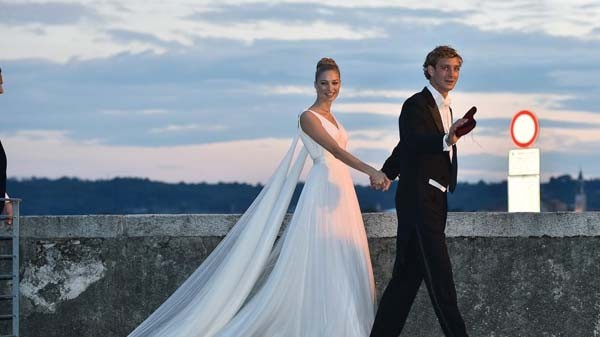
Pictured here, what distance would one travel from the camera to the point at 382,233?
30.0 feet

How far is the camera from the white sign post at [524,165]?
17062 mm

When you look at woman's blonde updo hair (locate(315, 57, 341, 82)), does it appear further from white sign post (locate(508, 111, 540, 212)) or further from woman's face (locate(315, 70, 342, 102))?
white sign post (locate(508, 111, 540, 212))

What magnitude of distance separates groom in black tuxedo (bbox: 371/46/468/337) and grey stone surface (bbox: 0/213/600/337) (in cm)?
132

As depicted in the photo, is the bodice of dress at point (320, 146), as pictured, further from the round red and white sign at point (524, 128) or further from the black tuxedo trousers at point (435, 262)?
the round red and white sign at point (524, 128)

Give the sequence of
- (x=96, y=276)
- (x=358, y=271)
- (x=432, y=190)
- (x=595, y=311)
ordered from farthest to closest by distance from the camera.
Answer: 1. (x=96, y=276)
2. (x=595, y=311)
3. (x=358, y=271)
4. (x=432, y=190)

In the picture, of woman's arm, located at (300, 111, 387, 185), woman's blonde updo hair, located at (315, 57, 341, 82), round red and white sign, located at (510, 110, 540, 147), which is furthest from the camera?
round red and white sign, located at (510, 110, 540, 147)

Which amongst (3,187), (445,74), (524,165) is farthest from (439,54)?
(524,165)

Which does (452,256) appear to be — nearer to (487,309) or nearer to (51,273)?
(487,309)

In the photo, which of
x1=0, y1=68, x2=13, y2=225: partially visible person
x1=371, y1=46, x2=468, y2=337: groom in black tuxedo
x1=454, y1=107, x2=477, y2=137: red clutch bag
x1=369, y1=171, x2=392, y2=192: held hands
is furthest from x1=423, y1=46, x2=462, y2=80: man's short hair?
x1=0, y1=68, x2=13, y2=225: partially visible person

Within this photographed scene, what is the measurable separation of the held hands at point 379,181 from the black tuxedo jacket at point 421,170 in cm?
18

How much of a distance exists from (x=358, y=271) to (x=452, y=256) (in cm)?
92

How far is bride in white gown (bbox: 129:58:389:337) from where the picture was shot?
8.48 meters

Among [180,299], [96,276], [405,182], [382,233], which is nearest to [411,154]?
[405,182]

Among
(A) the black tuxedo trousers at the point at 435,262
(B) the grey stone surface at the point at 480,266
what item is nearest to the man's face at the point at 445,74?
(A) the black tuxedo trousers at the point at 435,262
